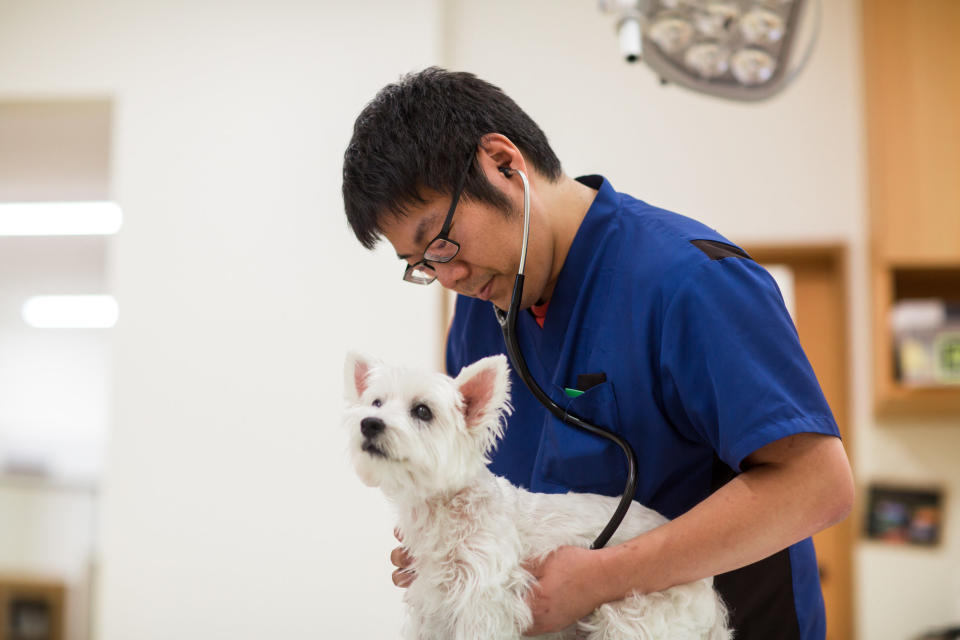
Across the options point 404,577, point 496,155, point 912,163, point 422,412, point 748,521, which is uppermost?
point 912,163

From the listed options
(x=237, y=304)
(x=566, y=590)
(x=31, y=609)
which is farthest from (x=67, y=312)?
(x=566, y=590)

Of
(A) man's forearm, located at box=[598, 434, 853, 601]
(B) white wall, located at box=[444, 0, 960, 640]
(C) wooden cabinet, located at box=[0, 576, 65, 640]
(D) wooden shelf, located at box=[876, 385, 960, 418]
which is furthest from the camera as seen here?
(C) wooden cabinet, located at box=[0, 576, 65, 640]

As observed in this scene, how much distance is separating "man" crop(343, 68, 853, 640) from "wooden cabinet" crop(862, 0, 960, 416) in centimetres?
182

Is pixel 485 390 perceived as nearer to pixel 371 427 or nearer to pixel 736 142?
pixel 371 427

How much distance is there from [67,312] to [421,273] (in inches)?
222

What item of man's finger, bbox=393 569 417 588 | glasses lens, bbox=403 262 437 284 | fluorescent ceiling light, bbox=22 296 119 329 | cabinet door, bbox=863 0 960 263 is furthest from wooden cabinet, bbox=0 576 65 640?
cabinet door, bbox=863 0 960 263

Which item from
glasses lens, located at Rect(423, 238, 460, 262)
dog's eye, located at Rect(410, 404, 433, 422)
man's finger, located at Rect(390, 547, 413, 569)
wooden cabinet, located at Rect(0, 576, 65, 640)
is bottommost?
wooden cabinet, located at Rect(0, 576, 65, 640)

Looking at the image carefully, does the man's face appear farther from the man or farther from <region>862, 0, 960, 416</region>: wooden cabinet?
<region>862, 0, 960, 416</region>: wooden cabinet

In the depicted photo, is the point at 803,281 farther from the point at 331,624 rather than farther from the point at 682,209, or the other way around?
the point at 331,624

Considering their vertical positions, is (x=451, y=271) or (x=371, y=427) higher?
(x=451, y=271)

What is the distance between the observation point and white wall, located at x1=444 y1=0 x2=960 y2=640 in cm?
276

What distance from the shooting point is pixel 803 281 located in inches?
115

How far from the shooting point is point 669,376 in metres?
0.91

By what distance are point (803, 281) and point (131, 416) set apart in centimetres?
251
